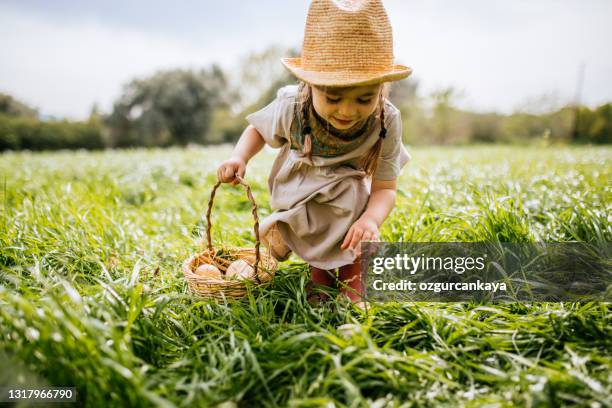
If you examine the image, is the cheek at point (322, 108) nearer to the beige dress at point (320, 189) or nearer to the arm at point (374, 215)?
the beige dress at point (320, 189)

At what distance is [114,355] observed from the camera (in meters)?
1.31

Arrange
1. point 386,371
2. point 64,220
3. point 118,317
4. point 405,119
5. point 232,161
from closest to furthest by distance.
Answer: point 386,371
point 118,317
point 232,161
point 64,220
point 405,119

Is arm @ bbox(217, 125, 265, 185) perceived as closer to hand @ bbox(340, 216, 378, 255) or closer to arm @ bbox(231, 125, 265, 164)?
arm @ bbox(231, 125, 265, 164)

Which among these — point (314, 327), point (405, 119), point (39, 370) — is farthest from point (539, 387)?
point (405, 119)

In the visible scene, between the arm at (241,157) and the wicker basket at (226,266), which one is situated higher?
the arm at (241,157)

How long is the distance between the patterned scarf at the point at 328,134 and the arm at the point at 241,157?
283mm

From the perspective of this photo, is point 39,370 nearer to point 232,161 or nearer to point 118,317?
point 118,317

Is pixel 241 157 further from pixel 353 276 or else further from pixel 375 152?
pixel 353 276

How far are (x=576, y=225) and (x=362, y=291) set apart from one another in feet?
4.53

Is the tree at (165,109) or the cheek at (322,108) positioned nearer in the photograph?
the cheek at (322,108)

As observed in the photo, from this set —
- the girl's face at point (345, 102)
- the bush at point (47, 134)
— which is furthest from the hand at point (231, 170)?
the bush at point (47, 134)

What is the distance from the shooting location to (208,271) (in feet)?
7.23

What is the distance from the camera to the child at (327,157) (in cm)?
182

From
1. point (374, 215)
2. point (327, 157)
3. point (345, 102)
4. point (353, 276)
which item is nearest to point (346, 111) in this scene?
point (345, 102)
